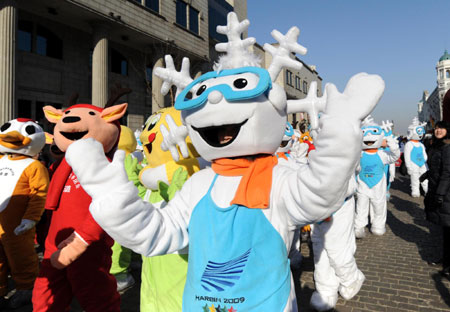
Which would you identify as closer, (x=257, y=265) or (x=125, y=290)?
(x=257, y=265)

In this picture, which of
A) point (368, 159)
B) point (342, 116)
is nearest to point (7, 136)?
point (342, 116)

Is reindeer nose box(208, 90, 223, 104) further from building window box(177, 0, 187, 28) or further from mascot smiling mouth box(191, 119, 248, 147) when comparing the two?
building window box(177, 0, 187, 28)

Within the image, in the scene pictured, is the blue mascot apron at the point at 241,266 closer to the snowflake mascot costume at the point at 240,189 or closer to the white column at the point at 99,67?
the snowflake mascot costume at the point at 240,189

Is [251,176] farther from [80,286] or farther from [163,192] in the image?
[80,286]

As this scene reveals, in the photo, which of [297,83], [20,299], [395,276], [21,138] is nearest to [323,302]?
[395,276]

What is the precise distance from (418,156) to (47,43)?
15.1 meters

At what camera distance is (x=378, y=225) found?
6094 mm

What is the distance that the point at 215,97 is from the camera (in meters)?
1.60

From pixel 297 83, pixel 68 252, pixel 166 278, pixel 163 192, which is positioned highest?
pixel 297 83

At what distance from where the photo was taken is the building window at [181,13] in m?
18.1

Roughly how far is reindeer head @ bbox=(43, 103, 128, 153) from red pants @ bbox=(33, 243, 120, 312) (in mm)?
860

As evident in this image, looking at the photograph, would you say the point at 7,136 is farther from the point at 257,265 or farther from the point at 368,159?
the point at 368,159

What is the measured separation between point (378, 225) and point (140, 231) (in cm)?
586

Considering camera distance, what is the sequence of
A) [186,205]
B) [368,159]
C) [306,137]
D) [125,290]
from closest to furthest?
[186,205], [125,290], [368,159], [306,137]
